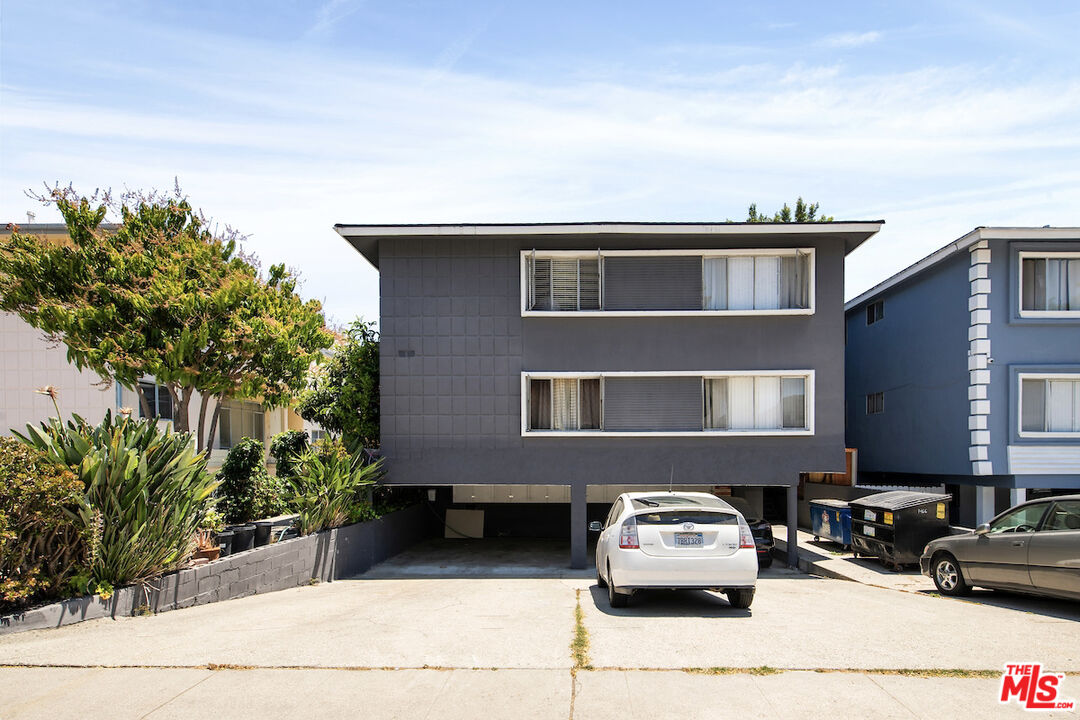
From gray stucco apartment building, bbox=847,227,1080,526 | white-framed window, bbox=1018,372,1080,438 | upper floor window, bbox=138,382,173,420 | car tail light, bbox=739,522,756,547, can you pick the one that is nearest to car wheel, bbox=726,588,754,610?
car tail light, bbox=739,522,756,547

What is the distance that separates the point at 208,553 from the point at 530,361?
23.7 feet

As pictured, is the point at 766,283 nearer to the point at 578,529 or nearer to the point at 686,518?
the point at 578,529

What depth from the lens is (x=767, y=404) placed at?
665 inches

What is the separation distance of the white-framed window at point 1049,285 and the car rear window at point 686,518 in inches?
467

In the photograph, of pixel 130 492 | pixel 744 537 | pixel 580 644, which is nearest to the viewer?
pixel 580 644

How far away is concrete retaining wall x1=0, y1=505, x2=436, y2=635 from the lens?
9.09m

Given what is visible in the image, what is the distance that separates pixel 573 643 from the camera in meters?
8.09

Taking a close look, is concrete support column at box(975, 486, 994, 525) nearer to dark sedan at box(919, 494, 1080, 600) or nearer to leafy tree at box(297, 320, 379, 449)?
dark sedan at box(919, 494, 1080, 600)

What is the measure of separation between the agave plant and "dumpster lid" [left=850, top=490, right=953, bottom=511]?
12.2 m

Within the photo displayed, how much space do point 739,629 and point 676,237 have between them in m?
9.67

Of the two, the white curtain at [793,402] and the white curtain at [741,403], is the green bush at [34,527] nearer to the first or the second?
the white curtain at [741,403]

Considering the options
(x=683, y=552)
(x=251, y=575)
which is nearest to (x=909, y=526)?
(x=683, y=552)

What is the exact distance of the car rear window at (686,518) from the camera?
10.3 m

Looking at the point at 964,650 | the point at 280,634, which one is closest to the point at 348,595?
the point at 280,634
